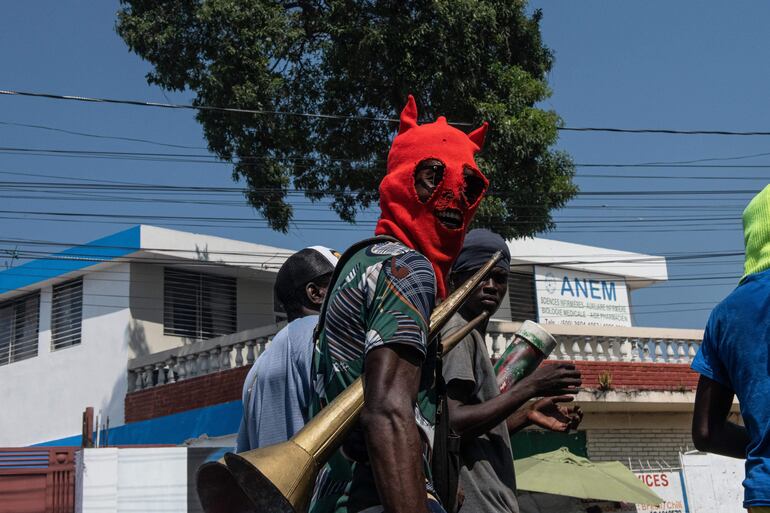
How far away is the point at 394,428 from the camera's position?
2.04 meters

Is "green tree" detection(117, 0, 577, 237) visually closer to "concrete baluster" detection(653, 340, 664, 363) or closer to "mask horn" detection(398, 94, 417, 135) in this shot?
"concrete baluster" detection(653, 340, 664, 363)

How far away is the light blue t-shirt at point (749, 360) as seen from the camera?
2689mm

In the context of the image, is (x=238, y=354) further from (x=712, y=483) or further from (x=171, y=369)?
(x=712, y=483)

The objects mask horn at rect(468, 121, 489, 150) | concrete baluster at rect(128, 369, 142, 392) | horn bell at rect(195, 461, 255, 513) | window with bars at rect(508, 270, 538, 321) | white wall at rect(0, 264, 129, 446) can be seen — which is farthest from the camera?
window with bars at rect(508, 270, 538, 321)

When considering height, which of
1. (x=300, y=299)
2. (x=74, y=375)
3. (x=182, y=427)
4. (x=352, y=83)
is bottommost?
(x=182, y=427)

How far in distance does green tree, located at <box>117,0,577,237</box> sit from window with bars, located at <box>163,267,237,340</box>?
324cm

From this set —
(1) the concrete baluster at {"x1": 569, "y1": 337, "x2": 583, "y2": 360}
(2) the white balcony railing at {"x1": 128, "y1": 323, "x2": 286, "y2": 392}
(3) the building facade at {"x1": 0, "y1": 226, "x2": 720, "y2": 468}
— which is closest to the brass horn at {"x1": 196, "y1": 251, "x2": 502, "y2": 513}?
(2) the white balcony railing at {"x1": 128, "y1": 323, "x2": 286, "y2": 392}

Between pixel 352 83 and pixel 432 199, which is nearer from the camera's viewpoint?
pixel 432 199

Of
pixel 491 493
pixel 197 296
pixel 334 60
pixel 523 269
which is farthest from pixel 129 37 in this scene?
pixel 491 493

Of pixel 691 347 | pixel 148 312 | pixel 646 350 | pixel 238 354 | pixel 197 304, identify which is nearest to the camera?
pixel 238 354

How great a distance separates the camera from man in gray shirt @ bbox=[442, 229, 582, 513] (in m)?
3.19

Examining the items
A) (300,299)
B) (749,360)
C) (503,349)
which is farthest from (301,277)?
(503,349)

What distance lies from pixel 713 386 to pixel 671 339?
51.4ft

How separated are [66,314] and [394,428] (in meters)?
19.4
